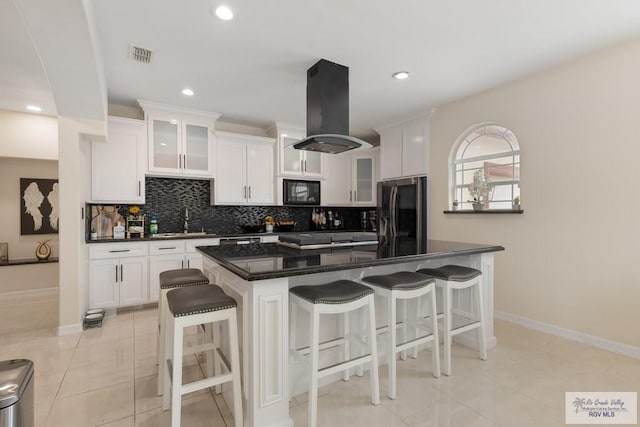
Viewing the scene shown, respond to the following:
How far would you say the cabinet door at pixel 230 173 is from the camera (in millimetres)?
4363

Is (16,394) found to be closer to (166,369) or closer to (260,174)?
(166,369)

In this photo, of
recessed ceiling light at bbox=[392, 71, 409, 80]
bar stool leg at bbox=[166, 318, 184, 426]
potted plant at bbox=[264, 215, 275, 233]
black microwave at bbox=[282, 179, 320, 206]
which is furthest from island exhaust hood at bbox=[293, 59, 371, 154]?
potted plant at bbox=[264, 215, 275, 233]

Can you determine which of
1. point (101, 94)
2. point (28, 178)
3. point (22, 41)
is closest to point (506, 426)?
point (101, 94)

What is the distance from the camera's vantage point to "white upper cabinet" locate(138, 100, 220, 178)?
392cm

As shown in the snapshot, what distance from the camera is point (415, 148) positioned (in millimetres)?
4402

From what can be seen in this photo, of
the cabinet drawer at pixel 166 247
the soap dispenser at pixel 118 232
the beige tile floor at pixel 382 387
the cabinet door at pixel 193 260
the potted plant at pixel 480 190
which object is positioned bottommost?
the beige tile floor at pixel 382 387

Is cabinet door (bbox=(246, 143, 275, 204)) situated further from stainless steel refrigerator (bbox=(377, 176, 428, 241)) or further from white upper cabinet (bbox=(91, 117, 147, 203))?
stainless steel refrigerator (bbox=(377, 176, 428, 241))

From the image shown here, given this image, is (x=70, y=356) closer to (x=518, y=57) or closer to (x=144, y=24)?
(x=144, y=24)

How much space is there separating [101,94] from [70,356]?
7.40ft

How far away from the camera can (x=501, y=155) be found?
353cm

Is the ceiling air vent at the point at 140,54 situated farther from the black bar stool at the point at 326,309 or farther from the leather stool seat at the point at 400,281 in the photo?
the leather stool seat at the point at 400,281

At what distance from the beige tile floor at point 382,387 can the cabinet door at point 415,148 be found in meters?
2.36

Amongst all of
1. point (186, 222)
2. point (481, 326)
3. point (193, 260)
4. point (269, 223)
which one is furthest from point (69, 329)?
point (481, 326)

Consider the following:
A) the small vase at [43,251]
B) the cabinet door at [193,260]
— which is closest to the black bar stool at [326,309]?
the cabinet door at [193,260]
